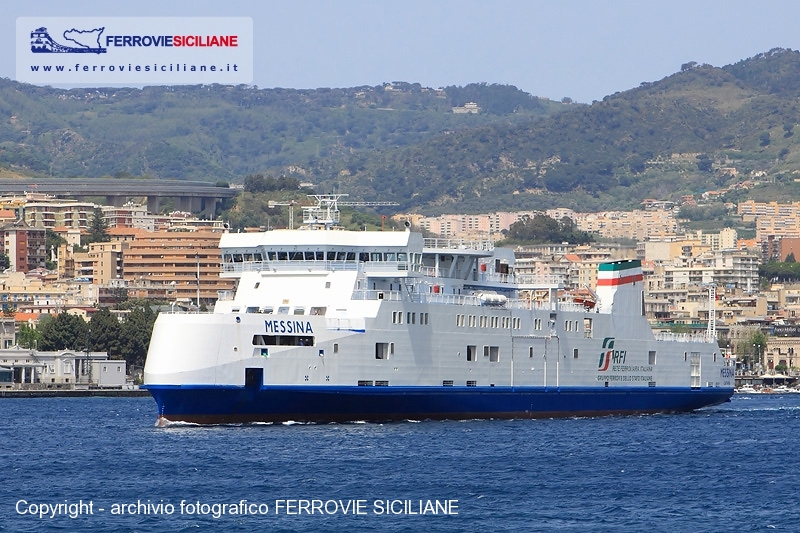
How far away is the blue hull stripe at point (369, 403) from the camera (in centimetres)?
5125

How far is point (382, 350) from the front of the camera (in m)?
53.9

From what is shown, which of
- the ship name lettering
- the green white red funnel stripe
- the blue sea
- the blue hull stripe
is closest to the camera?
the blue sea

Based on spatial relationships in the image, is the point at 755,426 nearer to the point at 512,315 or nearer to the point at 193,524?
the point at 512,315

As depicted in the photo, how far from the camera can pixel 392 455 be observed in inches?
1802

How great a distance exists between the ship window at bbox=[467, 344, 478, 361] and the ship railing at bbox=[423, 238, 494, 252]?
3.51 m

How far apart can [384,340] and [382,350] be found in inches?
12.9

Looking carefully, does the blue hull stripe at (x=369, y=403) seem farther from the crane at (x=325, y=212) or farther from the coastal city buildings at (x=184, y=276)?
the coastal city buildings at (x=184, y=276)

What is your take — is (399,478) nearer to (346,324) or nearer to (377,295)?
(346,324)

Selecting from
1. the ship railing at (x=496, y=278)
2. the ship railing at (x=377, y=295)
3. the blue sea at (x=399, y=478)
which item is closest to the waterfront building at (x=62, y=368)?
the ship railing at (x=496, y=278)

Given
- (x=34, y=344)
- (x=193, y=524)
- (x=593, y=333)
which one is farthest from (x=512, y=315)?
(x=34, y=344)

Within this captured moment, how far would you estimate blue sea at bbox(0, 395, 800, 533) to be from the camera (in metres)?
36.2

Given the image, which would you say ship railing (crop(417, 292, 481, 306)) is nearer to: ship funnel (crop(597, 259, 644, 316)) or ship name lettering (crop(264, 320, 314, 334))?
ship name lettering (crop(264, 320, 314, 334))

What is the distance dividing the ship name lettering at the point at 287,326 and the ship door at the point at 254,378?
49.1 inches

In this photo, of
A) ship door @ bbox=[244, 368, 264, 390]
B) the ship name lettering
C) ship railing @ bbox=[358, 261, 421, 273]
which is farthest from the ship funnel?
ship door @ bbox=[244, 368, 264, 390]
